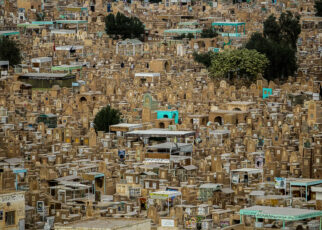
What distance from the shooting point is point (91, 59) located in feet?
231

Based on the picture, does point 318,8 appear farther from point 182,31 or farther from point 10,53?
point 10,53

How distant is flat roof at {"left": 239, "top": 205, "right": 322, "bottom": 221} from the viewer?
34.8 meters

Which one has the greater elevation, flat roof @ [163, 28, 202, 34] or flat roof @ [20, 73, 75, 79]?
flat roof @ [163, 28, 202, 34]

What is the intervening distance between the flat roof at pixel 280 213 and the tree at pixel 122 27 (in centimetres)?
4156

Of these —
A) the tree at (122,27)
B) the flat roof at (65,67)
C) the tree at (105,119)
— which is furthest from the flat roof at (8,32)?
the tree at (105,119)

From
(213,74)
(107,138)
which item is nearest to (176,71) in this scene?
(213,74)

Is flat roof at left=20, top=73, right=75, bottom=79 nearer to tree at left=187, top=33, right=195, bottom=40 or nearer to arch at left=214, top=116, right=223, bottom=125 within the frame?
arch at left=214, top=116, right=223, bottom=125

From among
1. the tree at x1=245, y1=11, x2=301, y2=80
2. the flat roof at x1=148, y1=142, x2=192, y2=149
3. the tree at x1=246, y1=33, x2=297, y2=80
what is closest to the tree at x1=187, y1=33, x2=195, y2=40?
the tree at x1=245, y1=11, x2=301, y2=80

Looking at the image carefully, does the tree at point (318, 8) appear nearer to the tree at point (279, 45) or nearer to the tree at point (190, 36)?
the tree at point (279, 45)

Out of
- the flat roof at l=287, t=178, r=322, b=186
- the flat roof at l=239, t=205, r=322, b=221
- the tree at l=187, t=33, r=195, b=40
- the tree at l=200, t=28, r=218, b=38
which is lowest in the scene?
the flat roof at l=239, t=205, r=322, b=221

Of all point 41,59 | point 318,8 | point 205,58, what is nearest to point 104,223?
point 205,58

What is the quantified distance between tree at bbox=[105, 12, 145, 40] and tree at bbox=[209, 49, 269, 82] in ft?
43.3

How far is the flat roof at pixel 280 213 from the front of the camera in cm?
3484

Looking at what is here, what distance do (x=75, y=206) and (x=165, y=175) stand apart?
4902 millimetres
